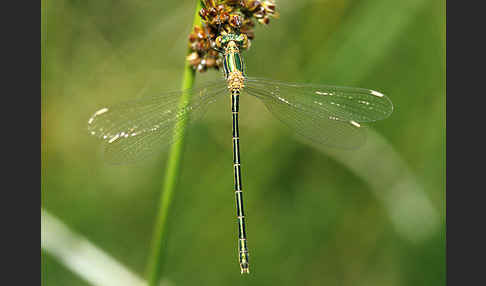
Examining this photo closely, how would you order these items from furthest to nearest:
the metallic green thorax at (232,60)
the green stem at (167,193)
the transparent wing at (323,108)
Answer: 1. the transparent wing at (323,108)
2. the metallic green thorax at (232,60)
3. the green stem at (167,193)

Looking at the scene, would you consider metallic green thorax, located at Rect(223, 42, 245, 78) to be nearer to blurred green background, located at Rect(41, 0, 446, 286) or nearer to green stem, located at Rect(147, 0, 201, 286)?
green stem, located at Rect(147, 0, 201, 286)

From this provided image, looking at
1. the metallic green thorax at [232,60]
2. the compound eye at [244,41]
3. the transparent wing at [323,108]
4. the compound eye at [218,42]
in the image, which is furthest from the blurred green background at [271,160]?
the compound eye at [218,42]

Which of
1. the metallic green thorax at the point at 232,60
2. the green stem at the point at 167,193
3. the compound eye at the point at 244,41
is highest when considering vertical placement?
the compound eye at the point at 244,41

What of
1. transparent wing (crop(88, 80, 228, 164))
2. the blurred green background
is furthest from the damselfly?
the blurred green background

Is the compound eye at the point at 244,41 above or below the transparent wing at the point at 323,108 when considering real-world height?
above

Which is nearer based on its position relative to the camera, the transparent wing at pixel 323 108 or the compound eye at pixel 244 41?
the compound eye at pixel 244 41

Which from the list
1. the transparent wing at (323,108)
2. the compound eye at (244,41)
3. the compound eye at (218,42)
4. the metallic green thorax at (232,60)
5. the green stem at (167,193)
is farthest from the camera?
the transparent wing at (323,108)

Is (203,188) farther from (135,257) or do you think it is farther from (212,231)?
(135,257)

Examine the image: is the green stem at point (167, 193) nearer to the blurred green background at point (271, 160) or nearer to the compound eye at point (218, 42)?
the compound eye at point (218, 42)
